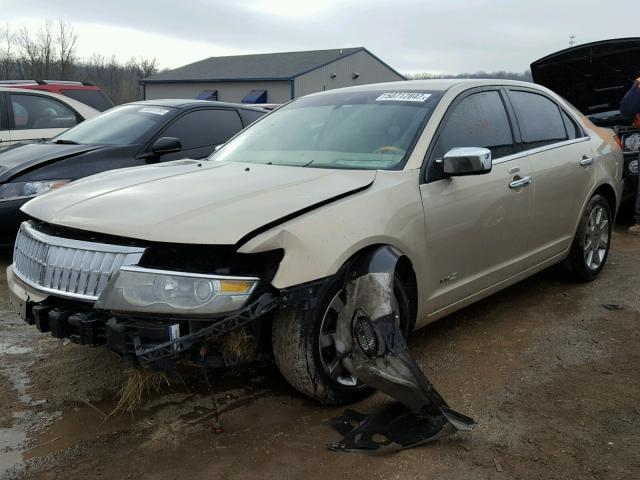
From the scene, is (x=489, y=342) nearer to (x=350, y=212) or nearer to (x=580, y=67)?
(x=350, y=212)

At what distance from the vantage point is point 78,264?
2.88m

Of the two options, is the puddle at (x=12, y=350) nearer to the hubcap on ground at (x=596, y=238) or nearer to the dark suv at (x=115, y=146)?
the dark suv at (x=115, y=146)

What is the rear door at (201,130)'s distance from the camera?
20.8ft

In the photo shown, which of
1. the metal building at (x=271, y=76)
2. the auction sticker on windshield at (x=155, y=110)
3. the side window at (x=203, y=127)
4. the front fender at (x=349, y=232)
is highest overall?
the metal building at (x=271, y=76)

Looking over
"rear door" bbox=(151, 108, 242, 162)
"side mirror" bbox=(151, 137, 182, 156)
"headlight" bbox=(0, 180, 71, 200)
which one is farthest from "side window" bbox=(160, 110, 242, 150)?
"headlight" bbox=(0, 180, 71, 200)

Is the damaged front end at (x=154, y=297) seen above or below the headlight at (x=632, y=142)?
below

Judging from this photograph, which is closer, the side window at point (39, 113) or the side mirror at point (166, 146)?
the side mirror at point (166, 146)

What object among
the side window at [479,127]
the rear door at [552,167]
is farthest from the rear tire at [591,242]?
the side window at [479,127]

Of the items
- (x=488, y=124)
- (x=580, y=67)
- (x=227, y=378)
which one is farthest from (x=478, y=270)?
(x=580, y=67)

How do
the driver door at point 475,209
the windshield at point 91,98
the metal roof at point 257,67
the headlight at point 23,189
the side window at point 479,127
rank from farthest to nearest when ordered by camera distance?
the metal roof at point 257,67, the windshield at point 91,98, the headlight at point 23,189, the side window at point 479,127, the driver door at point 475,209

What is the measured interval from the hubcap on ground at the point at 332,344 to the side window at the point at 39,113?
251 inches

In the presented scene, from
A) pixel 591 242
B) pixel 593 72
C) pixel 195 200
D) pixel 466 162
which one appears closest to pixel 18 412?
pixel 195 200

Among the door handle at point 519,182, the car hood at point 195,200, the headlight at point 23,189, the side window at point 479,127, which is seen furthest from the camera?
the headlight at point 23,189

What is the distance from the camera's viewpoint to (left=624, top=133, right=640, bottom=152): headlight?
285 inches
